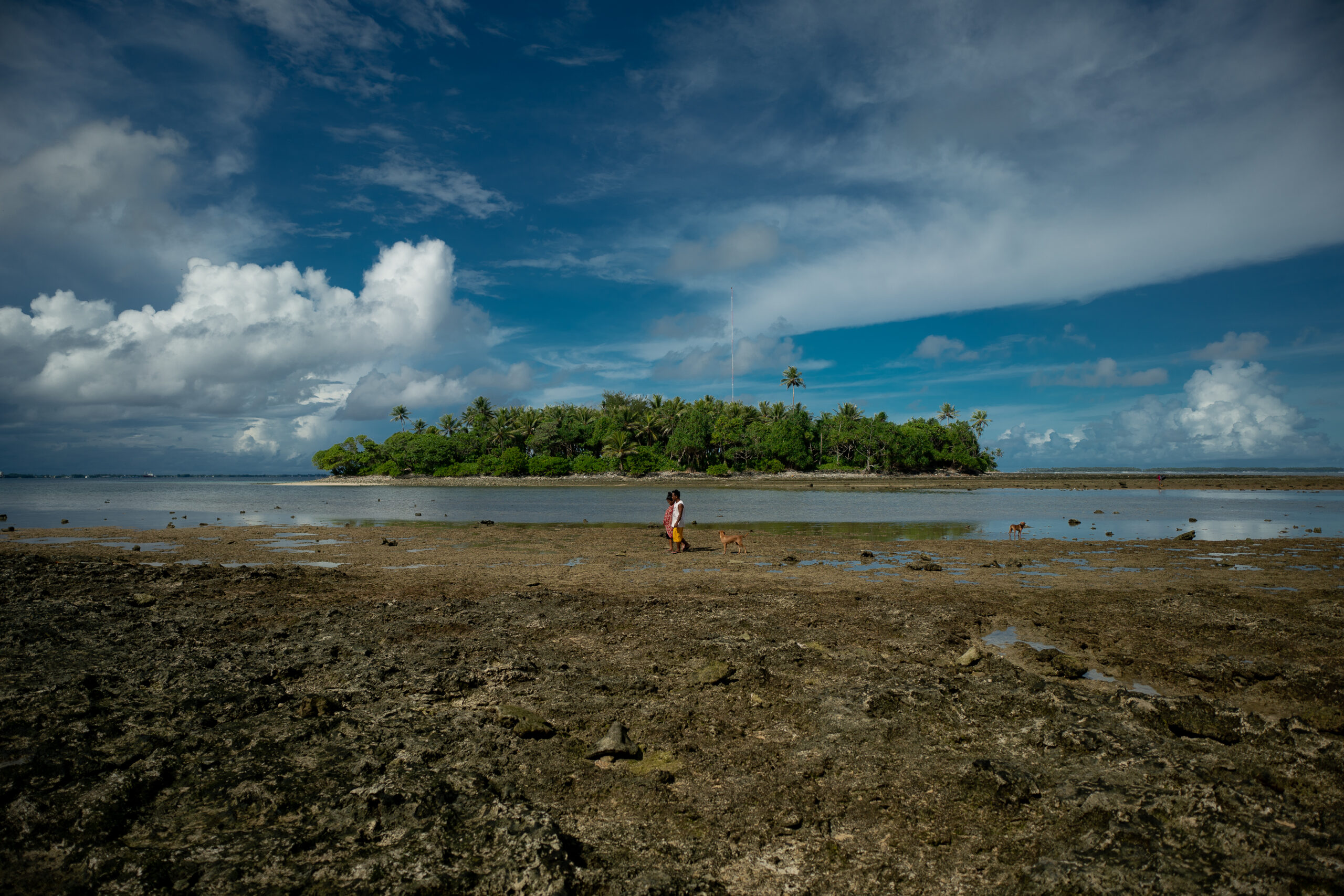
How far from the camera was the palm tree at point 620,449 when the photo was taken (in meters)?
112

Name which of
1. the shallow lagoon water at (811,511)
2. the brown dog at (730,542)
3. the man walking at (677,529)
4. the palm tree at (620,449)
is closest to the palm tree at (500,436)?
the palm tree at (620,449)

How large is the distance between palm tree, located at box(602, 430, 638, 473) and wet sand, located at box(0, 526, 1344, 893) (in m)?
99.5

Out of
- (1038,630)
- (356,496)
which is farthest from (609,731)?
(356,496)

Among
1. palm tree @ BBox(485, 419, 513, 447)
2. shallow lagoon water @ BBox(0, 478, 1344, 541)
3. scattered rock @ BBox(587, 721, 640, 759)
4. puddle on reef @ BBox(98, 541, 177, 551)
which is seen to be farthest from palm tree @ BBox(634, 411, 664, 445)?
scattered rock @ BBox(587, 721, 640, 759)

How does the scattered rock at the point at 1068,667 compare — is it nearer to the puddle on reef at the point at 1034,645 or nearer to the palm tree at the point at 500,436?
the puddle on reef at the point at 1034,645

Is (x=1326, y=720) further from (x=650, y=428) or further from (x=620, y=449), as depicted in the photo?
(x=650, y=428)

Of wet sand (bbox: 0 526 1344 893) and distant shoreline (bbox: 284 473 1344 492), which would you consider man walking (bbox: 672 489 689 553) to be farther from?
distant shoreline (bbox: 284 473 1344 492)

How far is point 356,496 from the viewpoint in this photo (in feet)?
215

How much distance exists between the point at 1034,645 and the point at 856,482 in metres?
85.4

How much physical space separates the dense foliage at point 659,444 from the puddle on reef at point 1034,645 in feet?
321

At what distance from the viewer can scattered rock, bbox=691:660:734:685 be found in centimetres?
764

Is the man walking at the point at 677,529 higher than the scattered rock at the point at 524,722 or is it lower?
higher

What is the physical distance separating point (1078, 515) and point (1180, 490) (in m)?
42.8

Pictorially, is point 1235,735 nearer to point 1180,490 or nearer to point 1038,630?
point 1038,630
